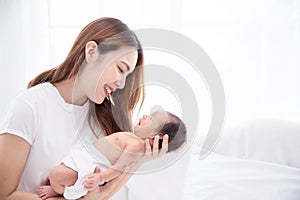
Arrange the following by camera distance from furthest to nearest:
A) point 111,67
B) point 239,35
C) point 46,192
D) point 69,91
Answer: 1. point 239,35
2. point 69,91
3. point 46,192
4. point 111,67

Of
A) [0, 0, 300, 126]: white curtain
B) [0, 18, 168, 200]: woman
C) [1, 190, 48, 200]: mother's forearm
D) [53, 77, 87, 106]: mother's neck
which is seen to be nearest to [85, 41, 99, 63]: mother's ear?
[0, 18, 168, 200]: woman

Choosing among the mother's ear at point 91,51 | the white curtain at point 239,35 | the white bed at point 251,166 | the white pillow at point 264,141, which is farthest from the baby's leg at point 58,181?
the white curtain at point 239,35

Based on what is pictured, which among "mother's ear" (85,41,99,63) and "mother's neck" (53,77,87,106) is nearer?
"mother's ear" (85,41,99,63)

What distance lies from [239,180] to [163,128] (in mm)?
326

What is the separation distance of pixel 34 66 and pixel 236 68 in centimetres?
110

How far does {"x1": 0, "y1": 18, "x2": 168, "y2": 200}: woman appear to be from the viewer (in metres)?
1.21

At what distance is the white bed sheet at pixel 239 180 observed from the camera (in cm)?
129

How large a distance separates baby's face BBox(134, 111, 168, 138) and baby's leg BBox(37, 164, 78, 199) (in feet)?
0.75

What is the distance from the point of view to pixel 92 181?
4.00 ft

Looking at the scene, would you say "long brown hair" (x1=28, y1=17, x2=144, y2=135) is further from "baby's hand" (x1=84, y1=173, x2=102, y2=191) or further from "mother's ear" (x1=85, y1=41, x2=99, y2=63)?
"baby's hand" (x1=84, y1=173, x2=102, y2=191)

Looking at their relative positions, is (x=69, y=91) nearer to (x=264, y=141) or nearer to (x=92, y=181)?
(x=92, y=181)

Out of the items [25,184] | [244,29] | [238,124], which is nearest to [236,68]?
[244,29]

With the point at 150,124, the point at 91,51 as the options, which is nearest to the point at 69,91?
the point at 91,51

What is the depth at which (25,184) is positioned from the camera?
4.64 feet
